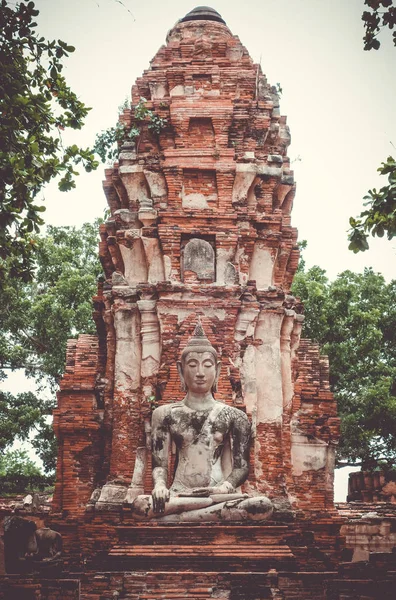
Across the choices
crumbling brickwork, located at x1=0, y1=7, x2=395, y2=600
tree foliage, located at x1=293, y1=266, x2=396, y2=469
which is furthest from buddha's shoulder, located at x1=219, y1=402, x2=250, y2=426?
tree foliage, located at x1=293, y1=266, x2=396, y2=469

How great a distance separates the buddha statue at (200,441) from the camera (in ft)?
29.7

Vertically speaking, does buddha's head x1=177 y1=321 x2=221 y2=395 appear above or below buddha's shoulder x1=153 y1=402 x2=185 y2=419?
above

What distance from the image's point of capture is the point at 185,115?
12820 millimetres

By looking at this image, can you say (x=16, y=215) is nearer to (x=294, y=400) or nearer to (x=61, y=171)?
(x=61, y=171)

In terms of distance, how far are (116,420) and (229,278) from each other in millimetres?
2564

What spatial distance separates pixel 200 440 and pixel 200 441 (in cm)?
1

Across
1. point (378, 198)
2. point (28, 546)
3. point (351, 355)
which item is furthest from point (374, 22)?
point (351, 355)

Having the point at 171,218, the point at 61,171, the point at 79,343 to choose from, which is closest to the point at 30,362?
the point at 79,343

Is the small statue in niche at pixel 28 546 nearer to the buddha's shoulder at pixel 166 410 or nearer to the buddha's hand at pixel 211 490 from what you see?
the buddha's shoulder at pixel 166 410

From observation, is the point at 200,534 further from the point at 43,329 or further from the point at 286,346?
the point at 43,329

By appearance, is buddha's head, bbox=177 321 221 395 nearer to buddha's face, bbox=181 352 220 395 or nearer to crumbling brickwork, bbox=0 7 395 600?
buddha's face, bbox=181 352 220 395

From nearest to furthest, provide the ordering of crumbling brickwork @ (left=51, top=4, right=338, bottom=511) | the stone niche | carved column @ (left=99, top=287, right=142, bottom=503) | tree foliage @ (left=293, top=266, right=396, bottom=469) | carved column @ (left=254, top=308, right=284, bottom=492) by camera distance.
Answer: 1. carved column @ (left=99, top=287, right=142, bottom=503)
2. carved column @ (left=254, top=308, right=284, bottom=492)
3. crumbling brickwork @ (left=51, top=4, right=338, bottom=511)
4. the stone niche
5. tree foliage @ (left=293, top=266, right=396, bottom=469)

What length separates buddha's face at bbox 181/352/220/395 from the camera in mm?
9648

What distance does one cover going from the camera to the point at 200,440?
31.2 ft
